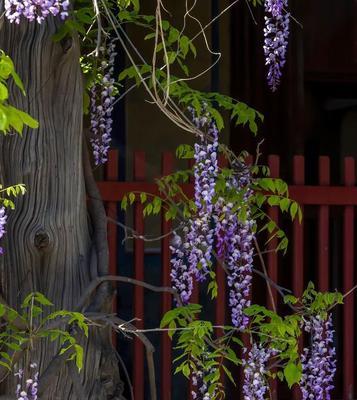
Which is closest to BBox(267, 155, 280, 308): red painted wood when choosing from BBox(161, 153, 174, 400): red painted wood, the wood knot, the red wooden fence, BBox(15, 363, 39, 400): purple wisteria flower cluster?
the red wooden fence

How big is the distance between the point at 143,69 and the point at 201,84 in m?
→ 2.80

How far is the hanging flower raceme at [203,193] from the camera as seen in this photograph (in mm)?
4082

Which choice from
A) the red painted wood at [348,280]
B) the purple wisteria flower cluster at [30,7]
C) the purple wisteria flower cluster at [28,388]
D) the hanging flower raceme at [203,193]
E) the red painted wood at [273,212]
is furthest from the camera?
the red painted wood at [348,280]

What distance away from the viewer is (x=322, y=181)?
538 cm

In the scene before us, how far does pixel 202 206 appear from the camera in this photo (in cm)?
414

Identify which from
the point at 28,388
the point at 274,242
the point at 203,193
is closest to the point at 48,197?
the point at 203,193

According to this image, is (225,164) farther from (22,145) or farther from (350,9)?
(350,9)

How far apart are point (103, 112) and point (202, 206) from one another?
2.01ft

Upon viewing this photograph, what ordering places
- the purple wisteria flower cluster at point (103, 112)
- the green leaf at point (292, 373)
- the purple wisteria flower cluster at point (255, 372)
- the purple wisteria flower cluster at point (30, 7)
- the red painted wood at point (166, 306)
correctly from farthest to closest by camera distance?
1. the red painted wood at point (166, 306)
2. the purple wisteria flower cluster at point (103, 112)
3. the purple wisteria flower cluster at point (255, 372)
4. the green leaf at point (292, 373)
5. the purple wisteria flower cluster at point (30, 7)

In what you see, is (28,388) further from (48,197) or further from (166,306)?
(166,306)

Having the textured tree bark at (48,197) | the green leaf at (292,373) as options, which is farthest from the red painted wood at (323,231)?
the textured tree bark at (48,197)

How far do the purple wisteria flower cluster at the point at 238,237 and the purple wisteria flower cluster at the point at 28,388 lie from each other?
0.88 meters

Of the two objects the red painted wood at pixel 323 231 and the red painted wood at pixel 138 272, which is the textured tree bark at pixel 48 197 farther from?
the red painted wood at pixel 323 231

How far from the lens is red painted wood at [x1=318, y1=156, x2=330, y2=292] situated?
537 centimetres
